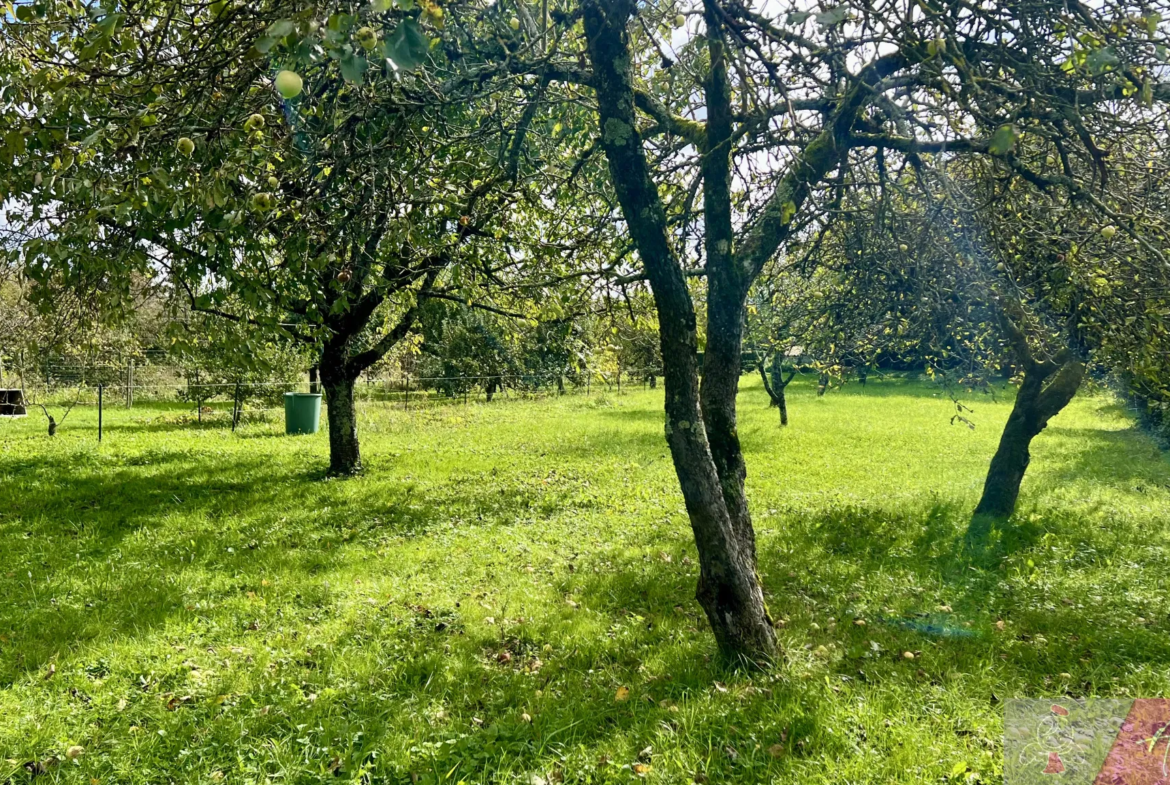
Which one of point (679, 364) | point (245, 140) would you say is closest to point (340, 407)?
point (245, 140)

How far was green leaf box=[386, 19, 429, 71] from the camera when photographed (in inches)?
59.3

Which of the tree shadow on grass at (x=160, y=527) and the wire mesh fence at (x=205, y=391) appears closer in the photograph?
the tree shadow on grass at (x=160, y=527)

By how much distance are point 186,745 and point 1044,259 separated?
801 centimetres

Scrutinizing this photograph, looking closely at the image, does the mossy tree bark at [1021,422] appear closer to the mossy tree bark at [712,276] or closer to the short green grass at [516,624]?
the short green grass at [516,624]

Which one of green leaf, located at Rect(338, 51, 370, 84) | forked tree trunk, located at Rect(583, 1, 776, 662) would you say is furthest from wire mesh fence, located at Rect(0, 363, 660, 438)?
green leaf, located at Rect(338, 51, 370, 84)

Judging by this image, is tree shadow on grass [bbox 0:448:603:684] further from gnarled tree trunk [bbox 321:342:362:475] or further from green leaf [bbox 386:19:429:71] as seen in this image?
green leaf [bbox 386:19:429:71]

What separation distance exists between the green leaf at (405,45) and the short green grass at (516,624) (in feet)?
11.3

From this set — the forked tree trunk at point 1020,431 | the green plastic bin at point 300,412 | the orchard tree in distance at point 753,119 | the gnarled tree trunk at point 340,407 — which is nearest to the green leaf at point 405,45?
the orchard tree in distance at point 753,119

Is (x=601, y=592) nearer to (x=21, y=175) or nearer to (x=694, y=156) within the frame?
(x=694, y=156)

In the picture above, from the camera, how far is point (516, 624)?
5.36m

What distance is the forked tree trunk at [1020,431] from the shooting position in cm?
835

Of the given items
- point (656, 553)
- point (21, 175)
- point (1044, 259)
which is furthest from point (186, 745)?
point (1044, 259)

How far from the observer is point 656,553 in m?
7.38

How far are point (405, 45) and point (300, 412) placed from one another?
16.3 meters
